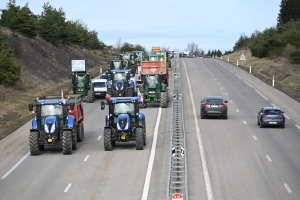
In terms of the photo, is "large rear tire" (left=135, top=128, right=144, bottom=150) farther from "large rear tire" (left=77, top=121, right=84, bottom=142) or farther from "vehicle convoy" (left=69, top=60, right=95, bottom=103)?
"vehicle convoy" (left=69, top=60, right=95, bottom=103)

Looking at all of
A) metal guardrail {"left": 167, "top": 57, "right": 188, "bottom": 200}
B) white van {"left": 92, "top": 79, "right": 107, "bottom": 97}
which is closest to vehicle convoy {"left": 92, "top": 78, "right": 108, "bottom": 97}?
white van {"left": 92, "top": 79, "right": 107, "bottom": 97}

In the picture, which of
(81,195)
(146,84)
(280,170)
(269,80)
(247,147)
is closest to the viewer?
(81,195)

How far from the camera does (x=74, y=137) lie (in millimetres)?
31141

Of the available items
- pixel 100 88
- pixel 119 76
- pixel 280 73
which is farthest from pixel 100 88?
pixel 280 73

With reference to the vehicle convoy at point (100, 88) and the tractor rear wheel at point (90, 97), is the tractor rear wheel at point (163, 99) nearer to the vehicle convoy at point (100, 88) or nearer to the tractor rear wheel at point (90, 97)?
the tractor rear wheel at point (90, 97)

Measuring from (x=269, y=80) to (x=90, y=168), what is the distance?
47080 mm

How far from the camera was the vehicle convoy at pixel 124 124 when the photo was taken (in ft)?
101

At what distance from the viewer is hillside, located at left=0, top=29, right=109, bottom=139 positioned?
45844 millimetres

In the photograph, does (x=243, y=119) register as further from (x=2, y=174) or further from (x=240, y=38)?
(x=240, y=38)

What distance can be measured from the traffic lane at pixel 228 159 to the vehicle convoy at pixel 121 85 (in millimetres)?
9275

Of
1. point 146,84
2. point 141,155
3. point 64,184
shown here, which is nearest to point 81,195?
point 64,184

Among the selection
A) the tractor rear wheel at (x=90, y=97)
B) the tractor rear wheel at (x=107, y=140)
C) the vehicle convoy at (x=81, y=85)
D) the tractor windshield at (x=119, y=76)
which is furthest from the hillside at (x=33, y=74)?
the tractor rear wheel at (x=107, y=140)

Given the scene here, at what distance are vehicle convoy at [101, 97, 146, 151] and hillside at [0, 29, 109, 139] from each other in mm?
8604

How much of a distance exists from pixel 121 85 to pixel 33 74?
22603 millimetres
